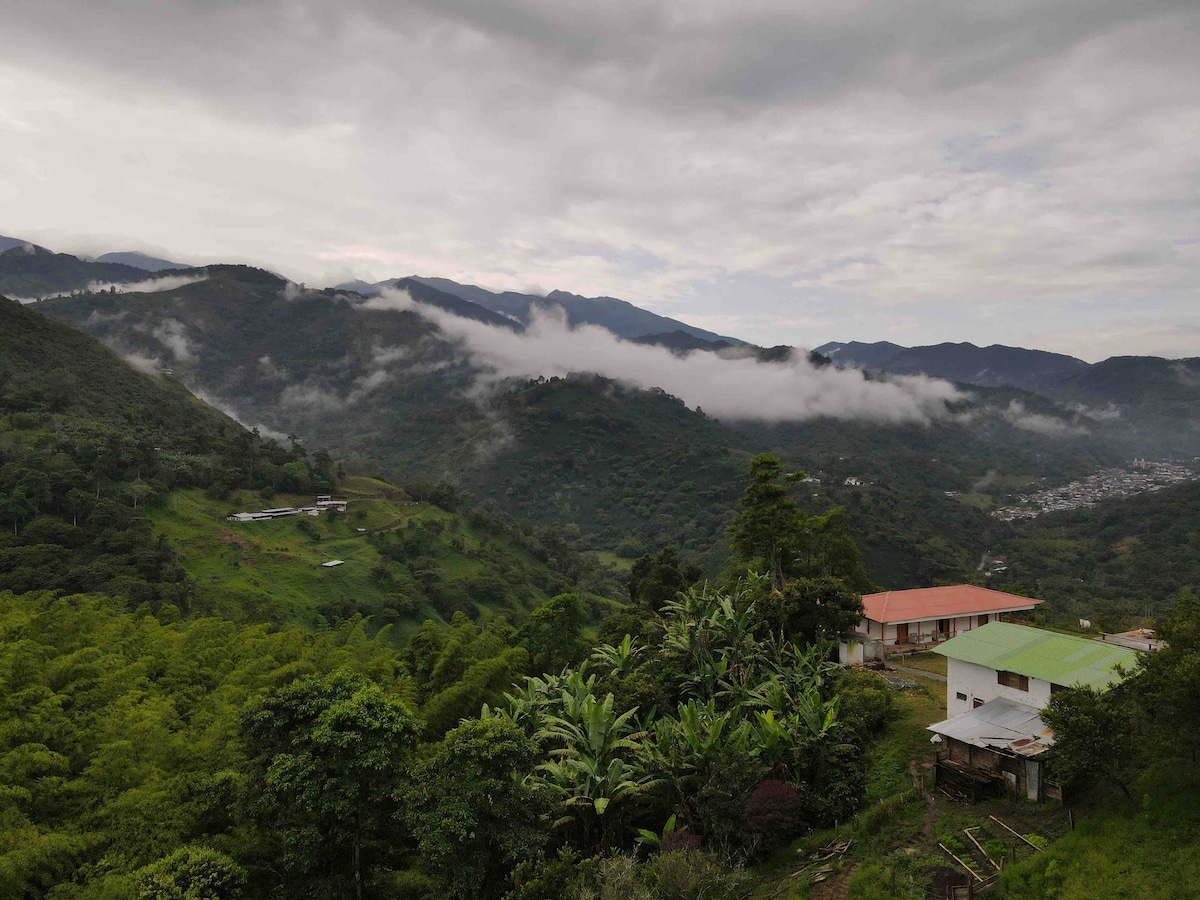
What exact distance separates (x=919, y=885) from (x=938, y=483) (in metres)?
183

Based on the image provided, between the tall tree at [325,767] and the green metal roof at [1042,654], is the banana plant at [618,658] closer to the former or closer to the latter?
the green metal roof at [1042,654]

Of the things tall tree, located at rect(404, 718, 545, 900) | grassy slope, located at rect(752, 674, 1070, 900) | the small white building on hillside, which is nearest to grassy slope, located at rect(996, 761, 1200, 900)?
grassy slope, located at rect(752, 674, 1070, 900)

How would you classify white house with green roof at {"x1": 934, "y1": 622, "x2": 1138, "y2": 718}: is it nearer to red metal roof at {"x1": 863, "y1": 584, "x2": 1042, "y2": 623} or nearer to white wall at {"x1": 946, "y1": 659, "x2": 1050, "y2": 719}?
white wall at {"x1": 946, "y1": 659, "x2": 1050, "y2": 719}

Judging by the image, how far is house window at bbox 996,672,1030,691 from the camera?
17109 mm

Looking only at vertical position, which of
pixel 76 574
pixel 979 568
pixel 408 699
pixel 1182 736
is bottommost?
pixel 979 568

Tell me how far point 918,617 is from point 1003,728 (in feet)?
36.3

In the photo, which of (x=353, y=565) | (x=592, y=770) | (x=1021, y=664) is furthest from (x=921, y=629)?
(x=353, y=565)

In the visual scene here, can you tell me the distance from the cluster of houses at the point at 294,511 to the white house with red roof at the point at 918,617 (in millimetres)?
52581

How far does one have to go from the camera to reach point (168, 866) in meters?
10.3

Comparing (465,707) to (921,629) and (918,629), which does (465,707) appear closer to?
(918,629)

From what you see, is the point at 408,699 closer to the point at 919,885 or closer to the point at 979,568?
the point at 919,885

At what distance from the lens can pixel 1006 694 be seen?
17.4 metres

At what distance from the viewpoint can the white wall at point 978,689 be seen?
16.7m

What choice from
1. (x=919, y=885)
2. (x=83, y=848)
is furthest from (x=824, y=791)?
(x=83, y=848)
